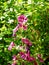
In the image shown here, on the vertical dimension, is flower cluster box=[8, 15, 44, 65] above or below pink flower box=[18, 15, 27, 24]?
below

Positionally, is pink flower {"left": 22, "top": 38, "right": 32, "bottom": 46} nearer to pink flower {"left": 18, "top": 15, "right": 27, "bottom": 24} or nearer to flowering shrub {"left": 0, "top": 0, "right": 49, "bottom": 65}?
flowering shrub {"left": 0, "top": 0, "right": 49, "bottom": 65}

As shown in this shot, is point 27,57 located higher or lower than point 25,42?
lower

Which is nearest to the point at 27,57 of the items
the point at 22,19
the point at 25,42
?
the point at 25,42

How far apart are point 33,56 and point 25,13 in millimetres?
392

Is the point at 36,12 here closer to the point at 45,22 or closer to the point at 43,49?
the point at 45,22

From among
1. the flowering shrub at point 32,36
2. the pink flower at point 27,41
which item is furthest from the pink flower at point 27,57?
the pink flower at point 27,41

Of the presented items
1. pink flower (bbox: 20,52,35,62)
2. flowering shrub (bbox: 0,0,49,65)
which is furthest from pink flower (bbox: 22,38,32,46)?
pink flower (bbox: 20,52,35,62)

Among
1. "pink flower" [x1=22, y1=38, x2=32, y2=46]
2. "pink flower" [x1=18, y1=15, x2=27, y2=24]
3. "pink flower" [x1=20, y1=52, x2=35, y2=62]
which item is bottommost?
"pink flower" [x1=20, y1=52, x2=35, y2=62]

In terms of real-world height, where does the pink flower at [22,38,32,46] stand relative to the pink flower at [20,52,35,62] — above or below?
above

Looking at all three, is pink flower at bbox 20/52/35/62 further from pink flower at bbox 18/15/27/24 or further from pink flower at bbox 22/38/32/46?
pink flower at bbox 18/15/27/24

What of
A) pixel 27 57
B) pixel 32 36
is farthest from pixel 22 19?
pixel 27 57

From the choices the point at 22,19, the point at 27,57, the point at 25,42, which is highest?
the point at 22,19

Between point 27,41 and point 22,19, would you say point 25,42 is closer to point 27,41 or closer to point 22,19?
point 27,41

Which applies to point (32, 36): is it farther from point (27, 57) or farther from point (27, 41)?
point (27, 57)
